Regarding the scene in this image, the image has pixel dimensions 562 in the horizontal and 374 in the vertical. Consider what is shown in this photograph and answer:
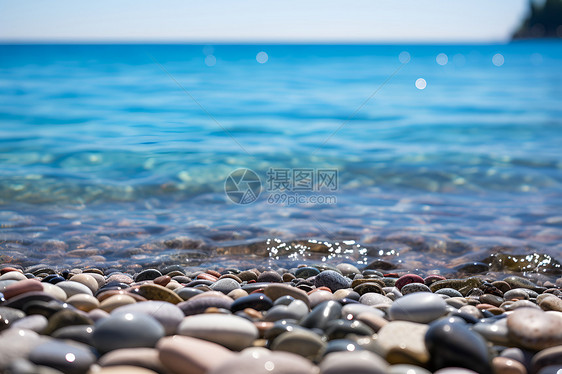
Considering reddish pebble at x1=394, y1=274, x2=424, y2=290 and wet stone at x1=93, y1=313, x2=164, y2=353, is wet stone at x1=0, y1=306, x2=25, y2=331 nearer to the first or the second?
wet stone at x1=93, y1=313, x2=164, y2=353

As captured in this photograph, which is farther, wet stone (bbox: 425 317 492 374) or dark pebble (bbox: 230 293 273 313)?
dark pebble (bbox: 230 293 273 313)

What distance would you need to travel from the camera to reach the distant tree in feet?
302

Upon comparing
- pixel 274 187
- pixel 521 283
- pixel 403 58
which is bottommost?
pixel 521 283

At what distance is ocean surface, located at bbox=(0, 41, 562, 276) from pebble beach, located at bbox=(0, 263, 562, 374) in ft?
4.66

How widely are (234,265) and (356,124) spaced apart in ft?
28.8

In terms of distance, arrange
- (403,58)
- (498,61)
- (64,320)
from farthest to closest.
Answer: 1. (403,58)
2. (498,61)
3. (64,320)

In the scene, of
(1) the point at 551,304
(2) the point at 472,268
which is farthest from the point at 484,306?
(2) the point at 472,268

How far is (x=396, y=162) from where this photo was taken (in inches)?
311

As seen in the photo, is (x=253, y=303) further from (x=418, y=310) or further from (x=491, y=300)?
(x=491, y=300)

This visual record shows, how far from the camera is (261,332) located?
7.01 ft

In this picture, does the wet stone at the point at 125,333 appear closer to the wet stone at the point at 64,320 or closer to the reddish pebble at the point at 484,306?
the wet stone at the point at 64,320

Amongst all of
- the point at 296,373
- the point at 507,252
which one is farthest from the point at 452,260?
the point at 296,373

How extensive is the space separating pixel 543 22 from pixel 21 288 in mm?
110609

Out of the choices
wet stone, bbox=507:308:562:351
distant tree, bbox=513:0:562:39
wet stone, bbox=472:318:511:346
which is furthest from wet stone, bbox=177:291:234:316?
distant tree, bbox=513:0:562:39
